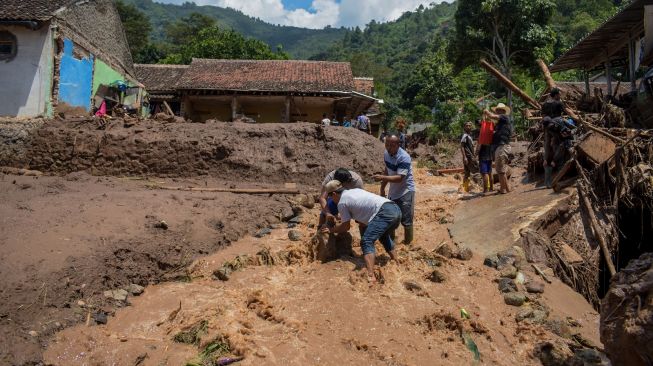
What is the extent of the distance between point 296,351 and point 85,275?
8.30 ft

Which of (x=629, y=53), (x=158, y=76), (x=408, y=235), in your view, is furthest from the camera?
(x=158, y=76)

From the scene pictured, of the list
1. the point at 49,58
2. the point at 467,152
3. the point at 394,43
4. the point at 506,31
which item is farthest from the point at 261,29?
the point at 467,152

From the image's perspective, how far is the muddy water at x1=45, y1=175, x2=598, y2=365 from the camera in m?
4.10

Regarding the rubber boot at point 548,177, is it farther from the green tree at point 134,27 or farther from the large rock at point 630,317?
the green tree at point 134,27

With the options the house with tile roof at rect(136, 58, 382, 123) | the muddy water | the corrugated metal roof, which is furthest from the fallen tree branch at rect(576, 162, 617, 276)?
the house with tile roof at rect(136, 58, 382, 123)

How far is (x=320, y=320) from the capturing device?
4.69 metres

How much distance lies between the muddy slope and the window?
2.64m

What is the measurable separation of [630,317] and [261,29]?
493 feet

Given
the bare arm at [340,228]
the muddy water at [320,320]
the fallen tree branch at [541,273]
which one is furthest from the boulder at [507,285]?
the bare arm at [340,228]

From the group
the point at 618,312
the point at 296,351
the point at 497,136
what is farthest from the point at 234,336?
the point at 497,136

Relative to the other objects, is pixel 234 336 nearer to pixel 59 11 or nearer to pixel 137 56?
pixel 59 11

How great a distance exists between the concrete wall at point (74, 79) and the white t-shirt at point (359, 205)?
34.9 ft

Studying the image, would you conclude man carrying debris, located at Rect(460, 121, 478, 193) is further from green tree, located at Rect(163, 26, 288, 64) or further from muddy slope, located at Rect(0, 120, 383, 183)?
green tree, located at Rect(163, 26, 288, 64)

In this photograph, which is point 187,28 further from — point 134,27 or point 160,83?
point 160,83
